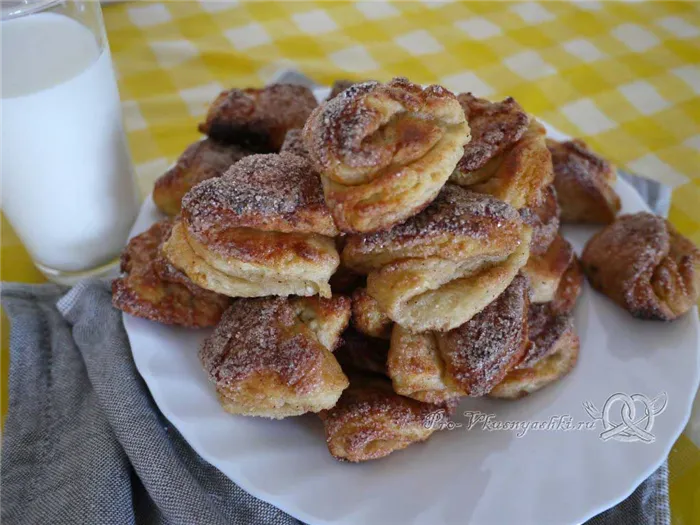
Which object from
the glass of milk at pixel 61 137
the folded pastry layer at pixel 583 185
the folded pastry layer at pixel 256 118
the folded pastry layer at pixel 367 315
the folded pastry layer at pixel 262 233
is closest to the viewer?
the folded pastry layer at pixel 262 233

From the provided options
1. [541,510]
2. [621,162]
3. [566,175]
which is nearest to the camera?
[541,510]

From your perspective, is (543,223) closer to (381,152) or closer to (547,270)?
(547,270)

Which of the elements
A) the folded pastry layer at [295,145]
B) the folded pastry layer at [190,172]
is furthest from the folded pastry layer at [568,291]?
the folded pastry layer at [190,172]

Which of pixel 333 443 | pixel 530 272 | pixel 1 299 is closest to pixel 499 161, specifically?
pixel 530 272

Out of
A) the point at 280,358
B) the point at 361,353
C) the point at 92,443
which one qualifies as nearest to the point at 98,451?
the point at 92,443

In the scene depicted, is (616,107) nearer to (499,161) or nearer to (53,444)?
(499,161)

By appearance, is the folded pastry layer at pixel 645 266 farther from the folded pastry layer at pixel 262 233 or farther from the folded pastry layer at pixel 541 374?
the folded pastry layer at pixel 262 233
